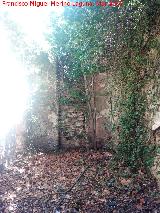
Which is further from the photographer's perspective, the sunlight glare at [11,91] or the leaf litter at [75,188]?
the sunlight glare at [11,91]

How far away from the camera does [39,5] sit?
32.0ft

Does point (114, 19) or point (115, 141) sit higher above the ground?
point (114, 19)

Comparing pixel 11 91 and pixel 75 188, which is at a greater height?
pixel 11 91

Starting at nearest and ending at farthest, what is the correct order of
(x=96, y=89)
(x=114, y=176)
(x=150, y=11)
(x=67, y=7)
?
(x=150, y=11) → (x=114, y=176) → (x=67, y=7) → (x=96, y=89)

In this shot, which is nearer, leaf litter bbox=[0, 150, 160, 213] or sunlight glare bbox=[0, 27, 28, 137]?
leaf litter bbox=[0, 150, 160, 213]

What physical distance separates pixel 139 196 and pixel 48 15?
6224 mm

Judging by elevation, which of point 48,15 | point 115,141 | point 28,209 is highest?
point 48,15

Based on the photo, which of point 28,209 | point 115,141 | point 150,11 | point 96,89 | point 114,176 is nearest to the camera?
point 28,209

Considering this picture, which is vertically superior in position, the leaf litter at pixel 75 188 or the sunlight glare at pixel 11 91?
the sunlight glare at pixel 11 91

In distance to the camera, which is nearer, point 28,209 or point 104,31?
point 28,209

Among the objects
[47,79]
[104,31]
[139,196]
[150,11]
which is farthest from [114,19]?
[139,196]

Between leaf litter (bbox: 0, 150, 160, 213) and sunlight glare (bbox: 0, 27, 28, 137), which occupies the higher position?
sunlight glare (bbox: 0, 27, 28, 137)

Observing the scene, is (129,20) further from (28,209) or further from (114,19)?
(28,209)

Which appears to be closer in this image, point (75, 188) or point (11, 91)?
point (75, 188)
